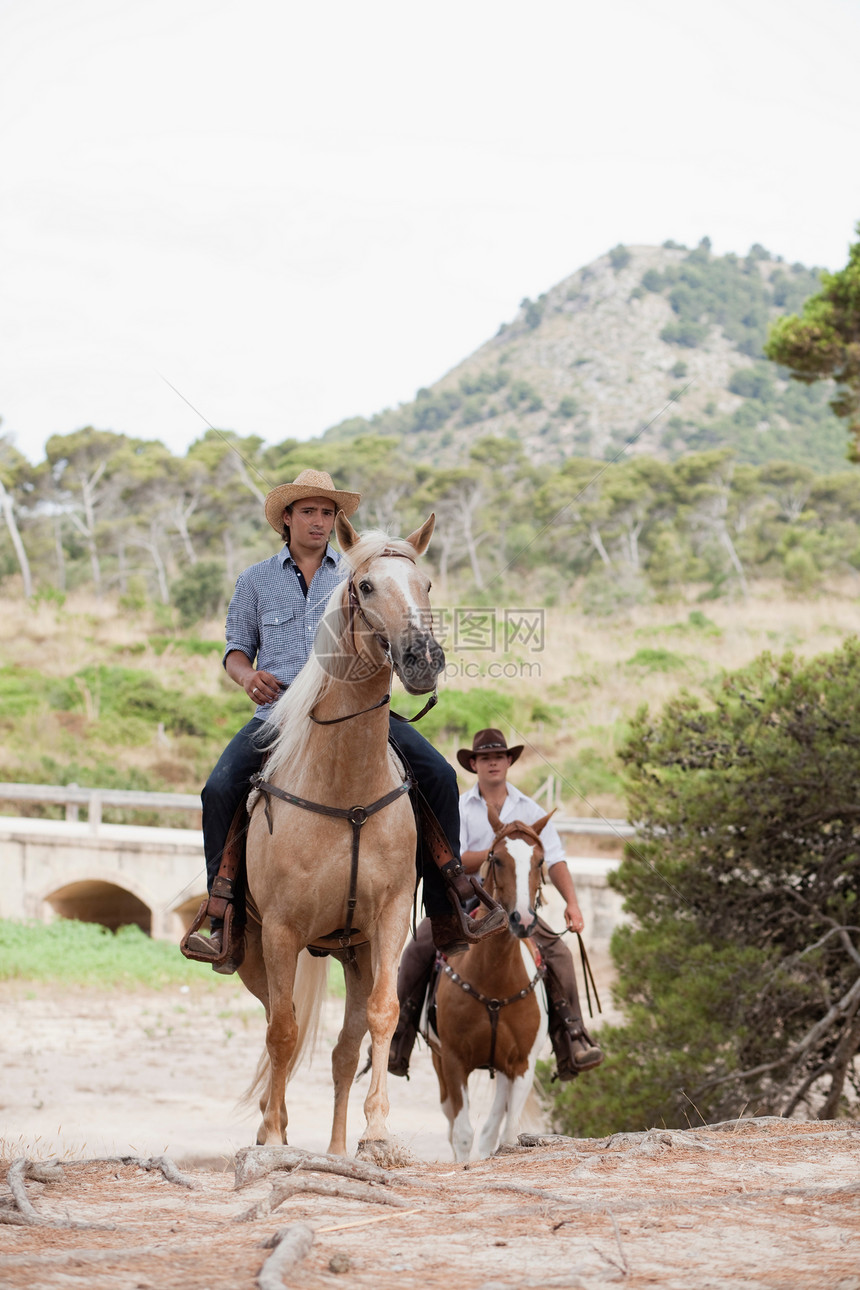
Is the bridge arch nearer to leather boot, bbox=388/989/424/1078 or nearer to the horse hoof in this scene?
leather boot, bbox=388/989/424/1078

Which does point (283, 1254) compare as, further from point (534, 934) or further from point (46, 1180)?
point (534, 934)

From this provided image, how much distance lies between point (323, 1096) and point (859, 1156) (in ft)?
34.5

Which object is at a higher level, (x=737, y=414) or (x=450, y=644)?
(x=737, y=414)

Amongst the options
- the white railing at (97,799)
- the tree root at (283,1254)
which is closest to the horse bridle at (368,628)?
the tree root at (283,1254)

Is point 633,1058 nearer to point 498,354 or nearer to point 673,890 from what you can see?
point 673,890

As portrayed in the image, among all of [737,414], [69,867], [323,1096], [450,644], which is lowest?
[323,1096]

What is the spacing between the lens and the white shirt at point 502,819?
23.7 feet

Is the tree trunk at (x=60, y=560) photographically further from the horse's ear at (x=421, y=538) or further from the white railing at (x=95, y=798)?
the horse's ear at (x=421, y=538)

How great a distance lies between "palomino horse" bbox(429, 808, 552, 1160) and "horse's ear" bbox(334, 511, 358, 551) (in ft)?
9.17

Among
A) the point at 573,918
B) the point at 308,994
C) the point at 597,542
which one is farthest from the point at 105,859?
the point at 597,542

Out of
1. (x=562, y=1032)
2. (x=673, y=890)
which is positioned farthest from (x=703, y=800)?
(x=562, y=1032)

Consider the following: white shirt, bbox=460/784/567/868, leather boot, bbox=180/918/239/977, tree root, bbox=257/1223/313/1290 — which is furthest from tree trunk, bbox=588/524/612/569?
tree root, bbox=257/1223/313/1290

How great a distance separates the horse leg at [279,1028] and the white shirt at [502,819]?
8.23 feet

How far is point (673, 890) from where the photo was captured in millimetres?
9438
